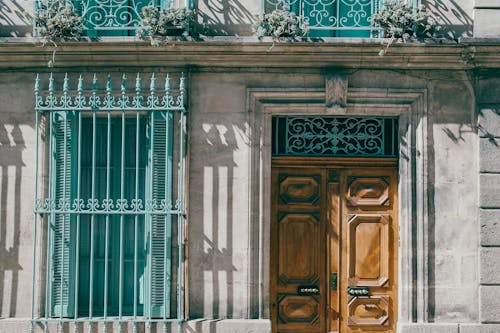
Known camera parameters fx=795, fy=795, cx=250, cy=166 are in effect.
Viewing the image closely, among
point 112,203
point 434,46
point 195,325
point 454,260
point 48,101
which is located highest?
point 434,46

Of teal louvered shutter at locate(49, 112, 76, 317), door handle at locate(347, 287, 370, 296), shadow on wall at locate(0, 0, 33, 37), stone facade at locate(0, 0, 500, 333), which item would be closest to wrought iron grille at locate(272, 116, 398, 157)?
stone facade at locate(0, 0, 500, 333)

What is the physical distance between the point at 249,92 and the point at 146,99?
1.27 m

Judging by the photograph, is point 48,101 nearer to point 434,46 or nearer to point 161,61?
point 161,61

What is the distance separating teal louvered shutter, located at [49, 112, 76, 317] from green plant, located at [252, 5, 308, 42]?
256 centimetres

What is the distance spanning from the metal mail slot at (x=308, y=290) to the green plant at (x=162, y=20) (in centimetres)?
351

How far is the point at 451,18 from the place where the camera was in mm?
9781

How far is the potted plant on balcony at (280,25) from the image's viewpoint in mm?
9469

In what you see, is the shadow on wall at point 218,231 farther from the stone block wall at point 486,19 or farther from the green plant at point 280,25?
the stone block wall at point 486,19

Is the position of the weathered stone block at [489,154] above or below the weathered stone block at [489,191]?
above

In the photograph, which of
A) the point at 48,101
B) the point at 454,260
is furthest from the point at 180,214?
the point at 454,260

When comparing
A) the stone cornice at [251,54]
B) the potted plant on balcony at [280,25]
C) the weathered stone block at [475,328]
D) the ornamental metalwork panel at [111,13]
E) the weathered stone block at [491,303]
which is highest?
the ornamental metalwork panel at [111,13]

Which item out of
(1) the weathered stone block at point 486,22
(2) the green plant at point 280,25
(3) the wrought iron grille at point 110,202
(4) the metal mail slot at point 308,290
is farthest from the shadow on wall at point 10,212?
(1) the weathered stone block at point 486,22

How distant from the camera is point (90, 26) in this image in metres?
10.0

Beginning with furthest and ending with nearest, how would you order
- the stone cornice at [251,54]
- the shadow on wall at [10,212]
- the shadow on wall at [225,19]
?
the shadow on wall at [225,19], the shadow on wall at [10,212], the stone cornice at [251,54]
